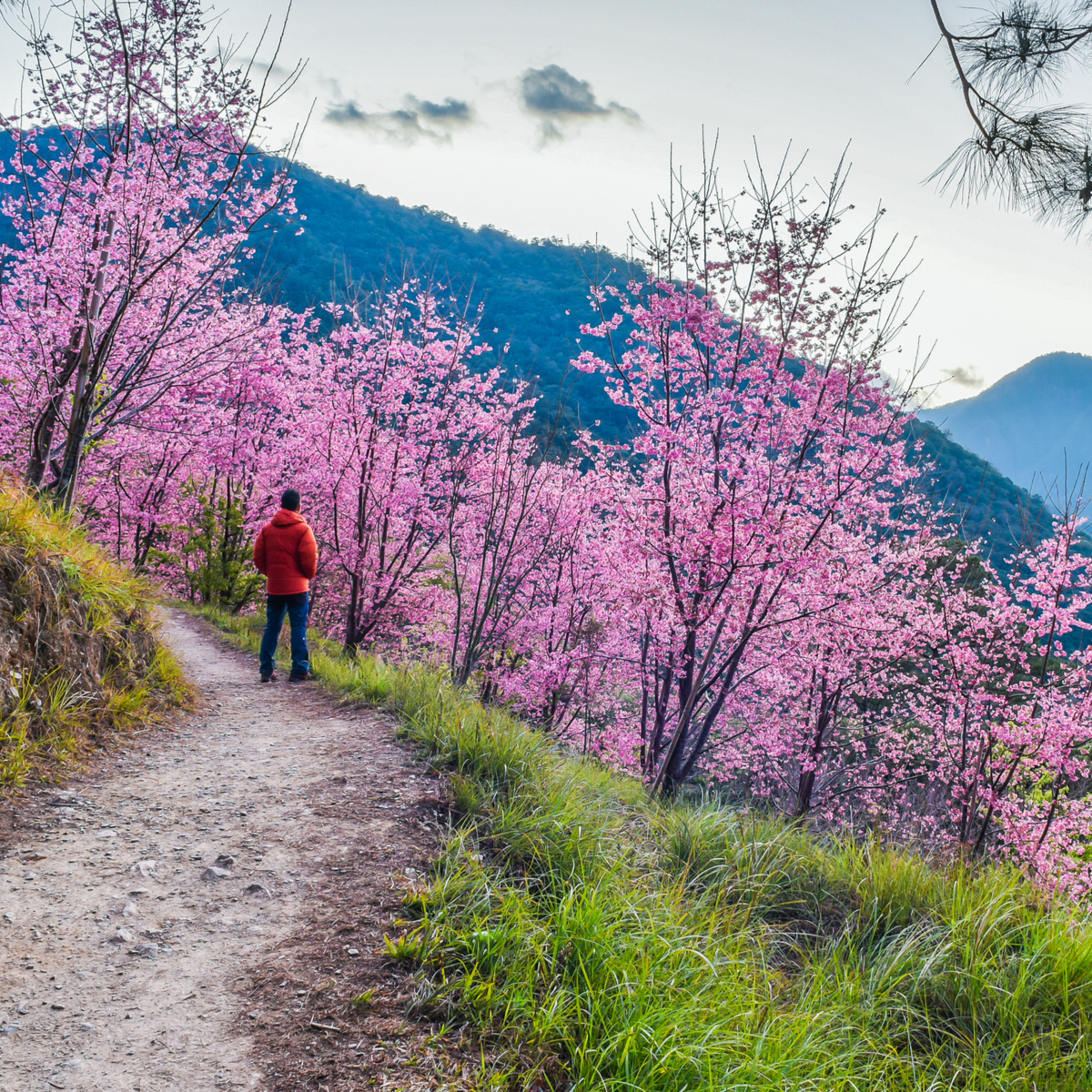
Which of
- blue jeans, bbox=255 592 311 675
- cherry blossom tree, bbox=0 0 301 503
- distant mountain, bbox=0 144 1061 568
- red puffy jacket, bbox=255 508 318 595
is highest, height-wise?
distant mountain, bbox=0 144 1061 568

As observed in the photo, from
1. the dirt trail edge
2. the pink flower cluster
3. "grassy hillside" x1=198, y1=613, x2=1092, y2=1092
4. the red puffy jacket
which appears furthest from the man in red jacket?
"grassy hillside" x1=198, y1=613, x2=1092, y2=1092

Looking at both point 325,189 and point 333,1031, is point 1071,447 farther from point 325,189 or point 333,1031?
point 333,1031

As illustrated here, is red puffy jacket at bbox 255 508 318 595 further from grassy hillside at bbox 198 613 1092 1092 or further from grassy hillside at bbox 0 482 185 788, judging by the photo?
grassy hillside at bbox 198 613 1092 1092

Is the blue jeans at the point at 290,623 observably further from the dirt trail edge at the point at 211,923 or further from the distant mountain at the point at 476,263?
the distant mountain at the point at 476,263

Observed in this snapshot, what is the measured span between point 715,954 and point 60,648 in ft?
13.1

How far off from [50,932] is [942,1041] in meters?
3.55

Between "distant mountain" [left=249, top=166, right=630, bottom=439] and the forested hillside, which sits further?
"distant mountain" [left=249, top=166, right=630, bottom=439]

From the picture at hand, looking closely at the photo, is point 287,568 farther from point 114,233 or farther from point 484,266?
point 484,266

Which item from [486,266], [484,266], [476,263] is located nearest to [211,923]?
[484,266]

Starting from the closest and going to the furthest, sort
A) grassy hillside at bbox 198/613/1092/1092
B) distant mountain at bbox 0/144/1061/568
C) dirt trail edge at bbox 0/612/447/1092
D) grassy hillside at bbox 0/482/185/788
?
dirt trail edge at bbox 0/612/447/1092
grassy hillside at bbox 198/613/1092/1092
grassy hillside at bbox 0/482/185/788
distant mountain at bbox 0/144/1061/568

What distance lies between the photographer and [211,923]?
8.17 ft

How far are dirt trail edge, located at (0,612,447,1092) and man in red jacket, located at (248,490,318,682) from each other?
255 cm

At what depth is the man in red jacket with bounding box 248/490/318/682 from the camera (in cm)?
657

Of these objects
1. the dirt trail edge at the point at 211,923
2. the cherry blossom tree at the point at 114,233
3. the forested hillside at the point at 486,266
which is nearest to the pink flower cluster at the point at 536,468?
the cherry blossom tree at the point at 114,233
